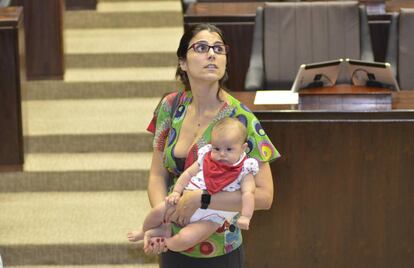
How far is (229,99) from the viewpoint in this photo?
340 centimetres

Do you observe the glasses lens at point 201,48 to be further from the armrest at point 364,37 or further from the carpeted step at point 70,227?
the armrest at point 364,37

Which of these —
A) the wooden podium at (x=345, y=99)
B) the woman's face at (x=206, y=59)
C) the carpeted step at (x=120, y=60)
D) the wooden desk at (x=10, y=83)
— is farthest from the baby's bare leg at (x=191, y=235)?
the carpeted step at (x=120, y=60)

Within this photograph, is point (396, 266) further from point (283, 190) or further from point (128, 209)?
point (128, 209)

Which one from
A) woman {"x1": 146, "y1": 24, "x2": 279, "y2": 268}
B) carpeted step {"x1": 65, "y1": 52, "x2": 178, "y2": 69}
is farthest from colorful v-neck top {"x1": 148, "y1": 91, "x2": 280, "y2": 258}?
carpeted step {"x1": 65, "y1": 52, "x2": 178, "y2": 69}

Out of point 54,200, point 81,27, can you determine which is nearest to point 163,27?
point 81,27

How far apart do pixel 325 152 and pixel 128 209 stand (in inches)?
67.0

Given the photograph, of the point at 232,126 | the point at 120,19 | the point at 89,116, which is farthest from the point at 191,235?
the point at 120,19

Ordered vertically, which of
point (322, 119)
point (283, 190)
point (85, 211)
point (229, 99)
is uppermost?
point (229, 99)

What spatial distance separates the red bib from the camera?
3.23 meters

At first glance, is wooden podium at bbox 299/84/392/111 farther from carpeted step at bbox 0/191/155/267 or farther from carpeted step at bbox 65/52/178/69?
carpeted step at bbox 65/52/178/69

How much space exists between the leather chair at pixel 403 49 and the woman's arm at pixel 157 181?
290 centimetres

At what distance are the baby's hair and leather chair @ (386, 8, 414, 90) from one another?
9.85 feet

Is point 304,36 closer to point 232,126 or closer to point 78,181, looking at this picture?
point 78,181

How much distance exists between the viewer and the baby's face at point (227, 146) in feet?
10.5
